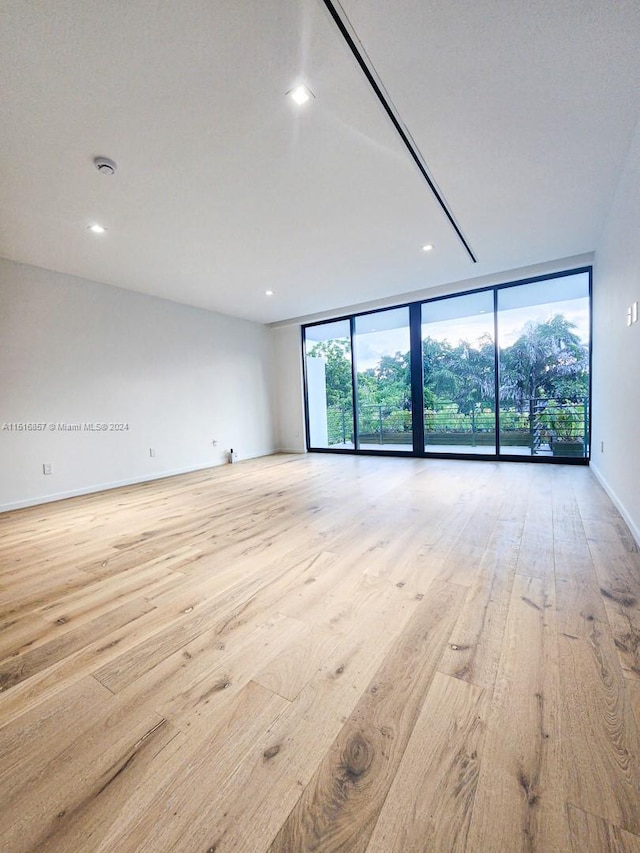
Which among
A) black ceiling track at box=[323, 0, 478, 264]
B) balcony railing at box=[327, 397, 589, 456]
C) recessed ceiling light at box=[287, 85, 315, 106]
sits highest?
black ceiling track at box=[323, 0, 478, 264]

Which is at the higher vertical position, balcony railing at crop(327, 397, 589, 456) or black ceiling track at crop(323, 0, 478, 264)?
black ceiling track at crop(323, 0, 478, 264)

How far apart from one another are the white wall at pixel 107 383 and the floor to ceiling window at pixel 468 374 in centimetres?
185

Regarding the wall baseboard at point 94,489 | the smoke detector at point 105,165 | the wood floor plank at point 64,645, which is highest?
the smoke detector at point 105,165

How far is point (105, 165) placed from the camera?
7.58ft

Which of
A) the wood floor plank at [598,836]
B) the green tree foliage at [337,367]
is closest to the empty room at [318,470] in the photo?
the wood floor plank at [598,836]

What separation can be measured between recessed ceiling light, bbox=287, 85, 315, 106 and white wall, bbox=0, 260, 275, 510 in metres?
3.56

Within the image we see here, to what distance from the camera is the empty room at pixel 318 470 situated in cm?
90

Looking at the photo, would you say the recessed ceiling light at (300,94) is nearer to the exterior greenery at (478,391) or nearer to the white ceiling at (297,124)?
the white ceiling at (297,124)

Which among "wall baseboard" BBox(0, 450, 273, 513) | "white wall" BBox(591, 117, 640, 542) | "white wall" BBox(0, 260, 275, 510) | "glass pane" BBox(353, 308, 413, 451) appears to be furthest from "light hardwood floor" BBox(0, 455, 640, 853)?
"glass pane" BBox(353, 308, 413, 451)

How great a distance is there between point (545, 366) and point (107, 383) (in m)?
5.79

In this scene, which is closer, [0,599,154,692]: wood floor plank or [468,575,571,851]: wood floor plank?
[468,575,571,851]: wood floor plank

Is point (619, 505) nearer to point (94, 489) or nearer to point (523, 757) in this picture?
point (523, 757)

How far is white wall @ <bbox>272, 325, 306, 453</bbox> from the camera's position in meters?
6.97

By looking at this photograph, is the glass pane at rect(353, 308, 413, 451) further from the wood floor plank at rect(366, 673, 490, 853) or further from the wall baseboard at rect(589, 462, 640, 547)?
the wood floor plank at rect(366, 673, 490, 853)
